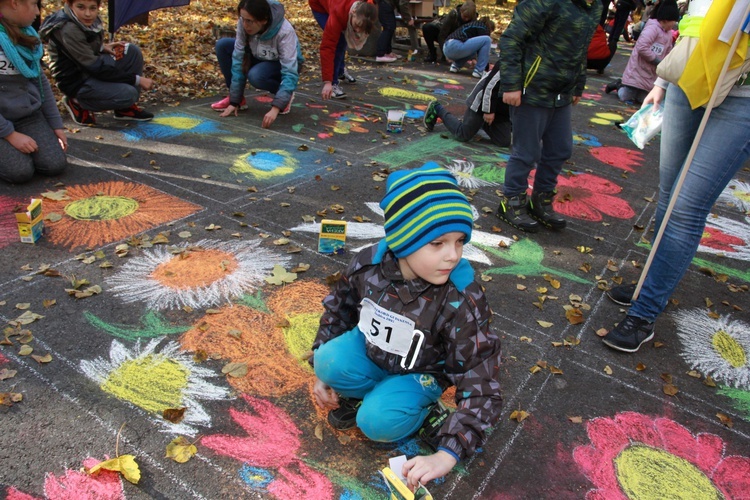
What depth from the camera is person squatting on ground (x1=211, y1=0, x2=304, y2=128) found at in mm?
5621

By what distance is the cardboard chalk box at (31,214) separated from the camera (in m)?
3.29

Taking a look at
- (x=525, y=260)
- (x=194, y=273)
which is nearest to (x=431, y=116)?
(x=525, y=260)

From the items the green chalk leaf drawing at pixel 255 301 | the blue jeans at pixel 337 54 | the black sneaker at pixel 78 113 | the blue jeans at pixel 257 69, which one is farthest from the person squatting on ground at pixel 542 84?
the black sneaker at pixel 78 113

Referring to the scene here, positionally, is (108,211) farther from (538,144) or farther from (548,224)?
(548,224)

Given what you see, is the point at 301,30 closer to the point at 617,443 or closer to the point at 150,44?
the point at 150,44

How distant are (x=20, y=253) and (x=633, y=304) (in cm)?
356

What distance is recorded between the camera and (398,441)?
229 cm

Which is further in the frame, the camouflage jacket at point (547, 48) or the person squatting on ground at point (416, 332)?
the camouflage jacket at point (547, 48)

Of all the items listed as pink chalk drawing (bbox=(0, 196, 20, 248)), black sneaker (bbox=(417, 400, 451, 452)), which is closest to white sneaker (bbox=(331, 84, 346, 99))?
pink chalk drawing (bbox=(0, 196, 20, 248))

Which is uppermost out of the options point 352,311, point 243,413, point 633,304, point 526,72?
point 526,72

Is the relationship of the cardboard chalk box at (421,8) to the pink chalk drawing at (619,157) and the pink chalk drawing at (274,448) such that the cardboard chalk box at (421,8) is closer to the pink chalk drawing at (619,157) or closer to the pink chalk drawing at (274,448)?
the pink chalk drawing at (619,157)

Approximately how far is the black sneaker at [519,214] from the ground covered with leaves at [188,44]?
4205 millimetres

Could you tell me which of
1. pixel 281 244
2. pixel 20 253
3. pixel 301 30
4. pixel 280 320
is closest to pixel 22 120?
pixel 20 253

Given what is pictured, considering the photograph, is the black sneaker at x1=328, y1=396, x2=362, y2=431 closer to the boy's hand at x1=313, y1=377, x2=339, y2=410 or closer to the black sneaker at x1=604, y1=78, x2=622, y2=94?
the boy's hand at x1=313, y1=377, x2=339, y2=410
